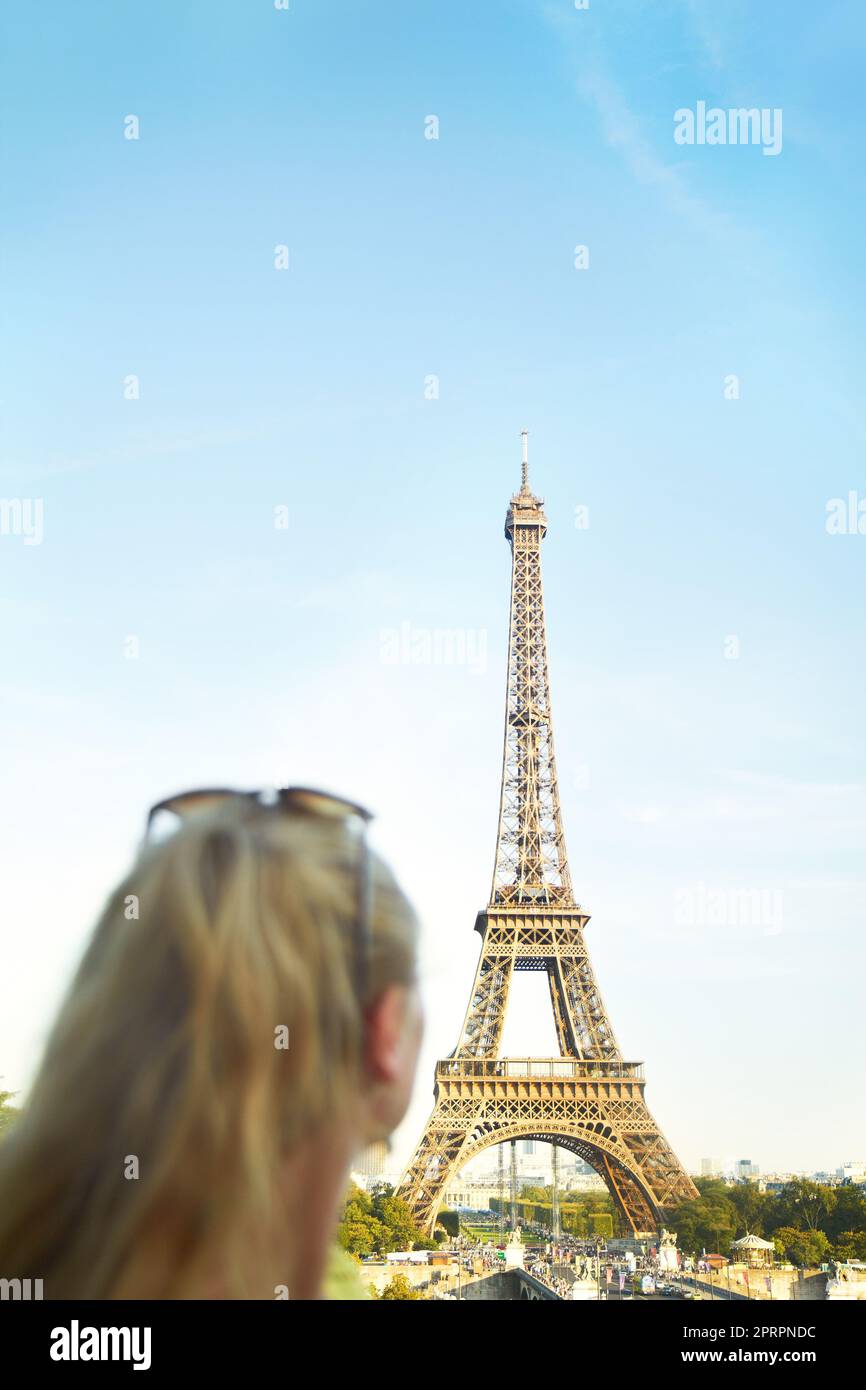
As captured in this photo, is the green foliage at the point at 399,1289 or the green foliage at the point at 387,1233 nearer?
the green foliage at the point at 399,1289

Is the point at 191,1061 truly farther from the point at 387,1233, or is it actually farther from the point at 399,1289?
the point at 387,1233

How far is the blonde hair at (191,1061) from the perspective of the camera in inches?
46.8

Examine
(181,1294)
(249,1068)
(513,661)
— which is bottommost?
(181,1294)

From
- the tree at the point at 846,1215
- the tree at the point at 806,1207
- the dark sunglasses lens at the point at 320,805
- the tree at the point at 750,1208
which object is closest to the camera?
the dark sunglasses lens at the point at 320,805

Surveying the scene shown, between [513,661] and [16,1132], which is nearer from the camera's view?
[16,1132]

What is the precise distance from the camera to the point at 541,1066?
33.8 metres

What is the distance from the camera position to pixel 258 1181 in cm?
119

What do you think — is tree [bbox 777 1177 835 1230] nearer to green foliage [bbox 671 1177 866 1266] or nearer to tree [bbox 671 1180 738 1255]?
green foliage [bbox 671 1177 866 1266]

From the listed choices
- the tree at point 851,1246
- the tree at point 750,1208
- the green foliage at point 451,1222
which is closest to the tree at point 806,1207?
the tree at point 750,1208

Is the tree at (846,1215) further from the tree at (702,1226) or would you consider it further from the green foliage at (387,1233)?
the green foliage at (387,1233)

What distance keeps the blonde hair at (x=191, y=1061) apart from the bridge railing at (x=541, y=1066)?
1312 inches
